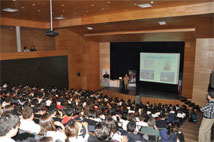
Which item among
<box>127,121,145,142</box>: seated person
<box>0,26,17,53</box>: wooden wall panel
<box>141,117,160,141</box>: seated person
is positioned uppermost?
<box>0,26,17,53</box>: wooden wall panel

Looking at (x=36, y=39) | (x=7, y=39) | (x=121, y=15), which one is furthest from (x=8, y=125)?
(x=36, y=39)

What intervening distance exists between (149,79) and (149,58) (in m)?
1.91

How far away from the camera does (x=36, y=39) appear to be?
14.6 meters

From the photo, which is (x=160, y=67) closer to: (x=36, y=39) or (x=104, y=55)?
(x=104, y=55)

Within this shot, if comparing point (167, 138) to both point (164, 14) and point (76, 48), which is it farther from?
point (76, 48)

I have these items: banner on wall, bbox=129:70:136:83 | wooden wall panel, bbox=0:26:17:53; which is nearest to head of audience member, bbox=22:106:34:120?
wooden wall panel, bbox=0:26:17:53

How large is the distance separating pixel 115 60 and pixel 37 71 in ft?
24.9

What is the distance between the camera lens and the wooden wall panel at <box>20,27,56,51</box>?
13.8m

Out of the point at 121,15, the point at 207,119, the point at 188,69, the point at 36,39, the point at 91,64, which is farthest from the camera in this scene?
the point at 91,64

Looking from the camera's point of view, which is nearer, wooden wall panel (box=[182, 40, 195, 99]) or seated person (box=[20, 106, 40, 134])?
seated person (box=[20, 106, 40, 134])

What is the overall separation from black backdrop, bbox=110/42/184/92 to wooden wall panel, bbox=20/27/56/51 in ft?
19.6

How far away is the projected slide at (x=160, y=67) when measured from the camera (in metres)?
14.1

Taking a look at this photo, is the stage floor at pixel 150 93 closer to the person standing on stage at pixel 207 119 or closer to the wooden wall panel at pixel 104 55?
the wooden wall panel at pixel 104 55

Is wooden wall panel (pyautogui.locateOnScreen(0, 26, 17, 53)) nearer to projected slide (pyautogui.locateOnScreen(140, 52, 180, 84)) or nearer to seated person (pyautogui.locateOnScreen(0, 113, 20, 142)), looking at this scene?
projected slide (pyautogui.locateOnScreen(140, 52, 180, 84))
